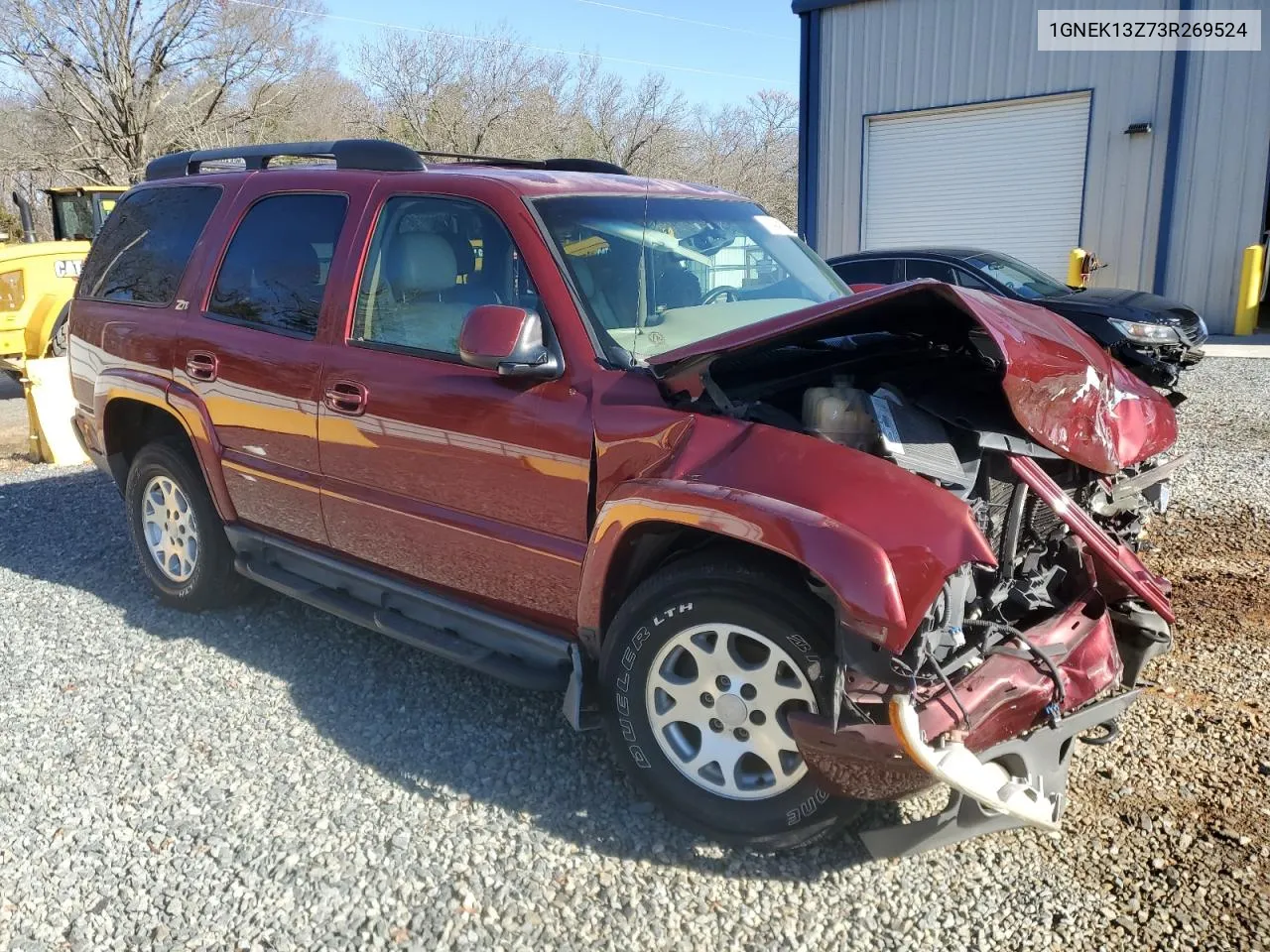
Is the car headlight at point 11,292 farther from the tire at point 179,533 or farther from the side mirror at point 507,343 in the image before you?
the side mirror at point 507,343

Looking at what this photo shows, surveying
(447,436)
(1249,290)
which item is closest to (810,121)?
(1249,290)

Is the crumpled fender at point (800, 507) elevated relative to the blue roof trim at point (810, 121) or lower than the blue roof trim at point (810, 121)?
lower

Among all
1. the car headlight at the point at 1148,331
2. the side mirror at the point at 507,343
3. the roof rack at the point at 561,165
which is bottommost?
the car headlight at the point at 1148,331

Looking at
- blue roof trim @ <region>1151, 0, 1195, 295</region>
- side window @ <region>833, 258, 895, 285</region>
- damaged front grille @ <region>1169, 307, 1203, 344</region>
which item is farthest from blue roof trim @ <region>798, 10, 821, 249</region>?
damaged front grille @ <region>1169, 307, 1203, 344</region>

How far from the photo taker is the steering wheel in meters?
3.57

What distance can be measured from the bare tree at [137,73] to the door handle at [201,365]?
90.2ft

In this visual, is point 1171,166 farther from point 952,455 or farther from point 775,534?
point 775,534

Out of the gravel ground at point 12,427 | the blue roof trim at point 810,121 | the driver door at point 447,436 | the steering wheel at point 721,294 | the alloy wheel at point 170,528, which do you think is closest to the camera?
the driver door at point 447,436

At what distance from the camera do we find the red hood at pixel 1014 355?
260cm

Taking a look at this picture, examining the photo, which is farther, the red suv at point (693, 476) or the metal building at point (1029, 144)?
the metal building at point (1029, 144)

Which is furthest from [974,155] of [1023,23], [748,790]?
[748,790]

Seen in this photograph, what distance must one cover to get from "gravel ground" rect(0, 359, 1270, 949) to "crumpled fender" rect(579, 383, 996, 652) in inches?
31.7

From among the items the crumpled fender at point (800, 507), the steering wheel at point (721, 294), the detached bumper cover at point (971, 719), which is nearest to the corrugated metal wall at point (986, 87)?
the steering wheel at point (721, 294)

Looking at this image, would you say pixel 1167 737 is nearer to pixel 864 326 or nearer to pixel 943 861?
pixel 943 861
